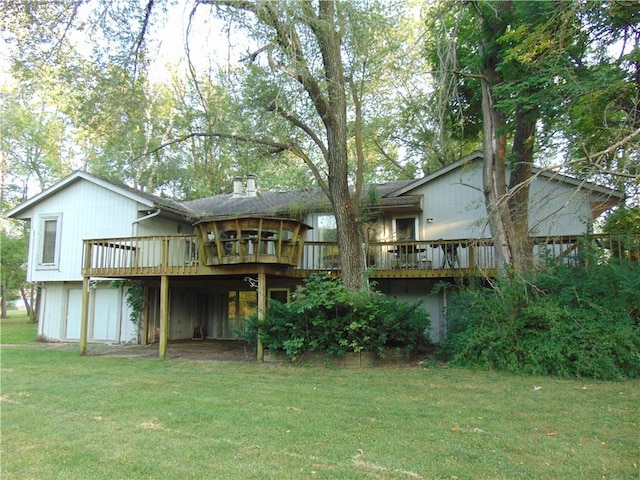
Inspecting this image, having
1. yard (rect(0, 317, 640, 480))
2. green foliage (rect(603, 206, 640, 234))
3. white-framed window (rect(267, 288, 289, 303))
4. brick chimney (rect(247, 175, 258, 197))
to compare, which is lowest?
yard (rect(0, 317, 640, 480))

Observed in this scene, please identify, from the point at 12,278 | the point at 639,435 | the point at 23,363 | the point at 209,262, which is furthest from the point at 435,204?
the point at 12,278

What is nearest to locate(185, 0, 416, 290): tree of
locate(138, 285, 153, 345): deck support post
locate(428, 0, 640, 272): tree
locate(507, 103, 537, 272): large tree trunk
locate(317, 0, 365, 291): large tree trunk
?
locate(317, 0, 365, 291): large tree trunk

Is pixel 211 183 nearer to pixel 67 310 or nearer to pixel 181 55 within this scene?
pixel 67 310

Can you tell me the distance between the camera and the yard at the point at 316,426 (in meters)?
3.91

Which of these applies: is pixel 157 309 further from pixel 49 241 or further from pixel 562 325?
pixel 562 325

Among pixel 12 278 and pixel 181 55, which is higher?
pixel 181 55

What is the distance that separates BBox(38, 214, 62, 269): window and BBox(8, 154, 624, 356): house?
4cm

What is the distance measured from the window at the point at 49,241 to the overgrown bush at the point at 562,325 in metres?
13.9

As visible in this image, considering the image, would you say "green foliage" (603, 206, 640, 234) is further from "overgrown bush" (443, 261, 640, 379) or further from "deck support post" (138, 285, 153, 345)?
"deck support post" (138, 285, 153, 345)

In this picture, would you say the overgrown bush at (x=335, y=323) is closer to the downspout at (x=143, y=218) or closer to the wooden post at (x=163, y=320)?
the wooden post at (x=163, y=320)

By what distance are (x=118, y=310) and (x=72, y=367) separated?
5.73 metres

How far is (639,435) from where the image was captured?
4758mm

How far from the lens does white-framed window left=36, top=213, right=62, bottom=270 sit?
623 inches

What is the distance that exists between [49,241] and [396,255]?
12402 mm
